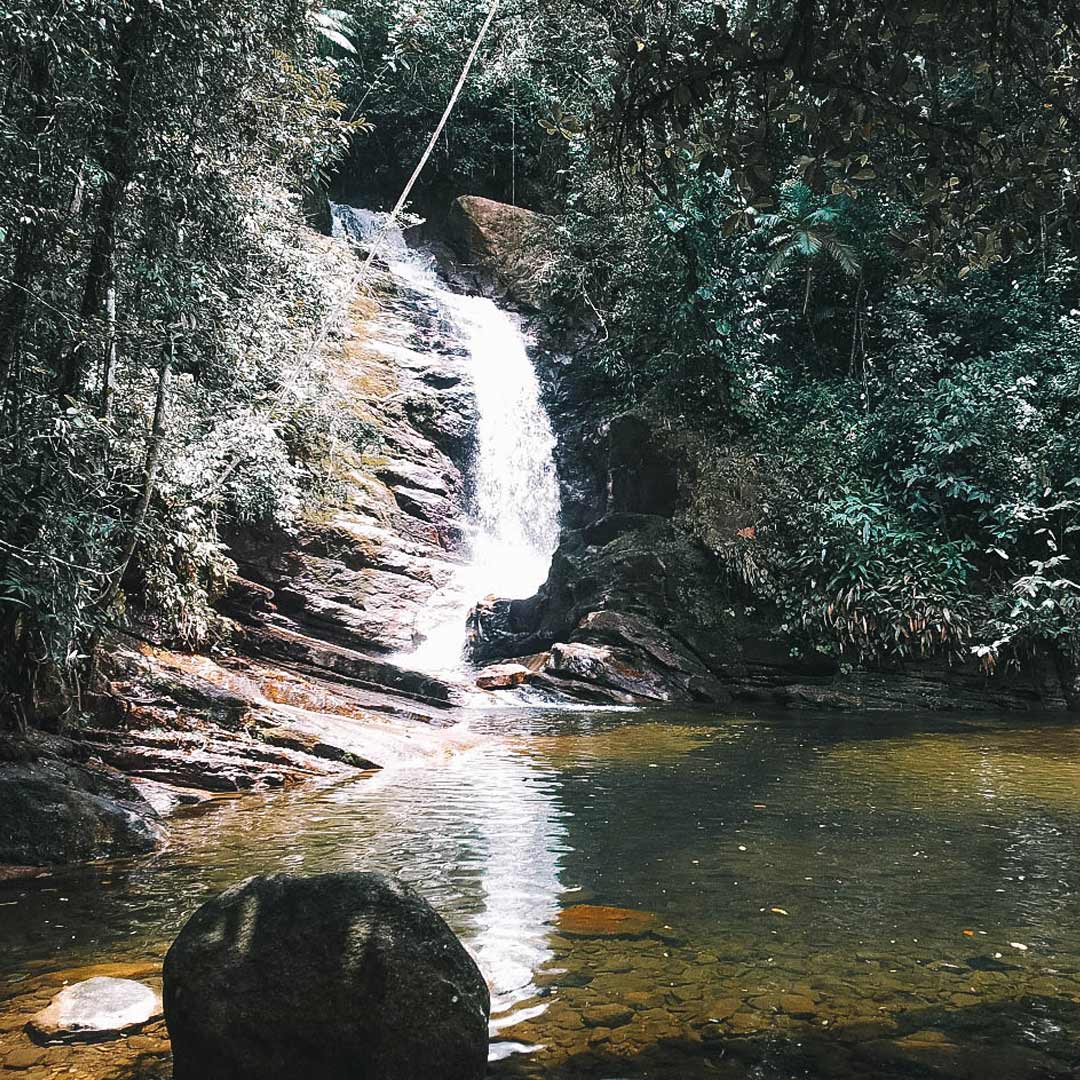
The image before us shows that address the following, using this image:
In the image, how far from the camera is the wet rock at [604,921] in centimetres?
416

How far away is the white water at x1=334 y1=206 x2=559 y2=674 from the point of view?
15.9 m

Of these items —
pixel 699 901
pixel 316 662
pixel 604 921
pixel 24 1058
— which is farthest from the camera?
pixel 316 662

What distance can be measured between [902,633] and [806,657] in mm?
1561

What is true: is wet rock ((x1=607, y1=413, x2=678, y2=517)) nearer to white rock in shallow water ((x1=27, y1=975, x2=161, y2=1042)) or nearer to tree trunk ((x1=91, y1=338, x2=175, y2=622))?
tree trunk ((x1=91, y1=338, x2=175, y2=622))

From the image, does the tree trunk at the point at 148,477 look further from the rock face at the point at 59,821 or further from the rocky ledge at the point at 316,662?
the rock face at the point at 59,821

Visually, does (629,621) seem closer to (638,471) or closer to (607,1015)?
(638,471)

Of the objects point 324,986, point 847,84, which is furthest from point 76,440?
point 847,84

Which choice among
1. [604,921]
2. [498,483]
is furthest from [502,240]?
[604,921]

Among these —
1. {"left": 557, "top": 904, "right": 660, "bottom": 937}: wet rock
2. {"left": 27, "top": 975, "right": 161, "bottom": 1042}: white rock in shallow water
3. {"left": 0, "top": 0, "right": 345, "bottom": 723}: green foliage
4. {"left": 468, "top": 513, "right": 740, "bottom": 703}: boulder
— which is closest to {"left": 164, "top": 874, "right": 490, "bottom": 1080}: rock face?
{"left": 27, "top": 975, "right": 161, "bottom": 1042}: white rock in shallow water

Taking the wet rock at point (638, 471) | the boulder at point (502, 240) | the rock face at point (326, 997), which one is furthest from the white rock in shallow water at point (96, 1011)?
the boulder at point (502, 240)

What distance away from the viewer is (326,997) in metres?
2.76

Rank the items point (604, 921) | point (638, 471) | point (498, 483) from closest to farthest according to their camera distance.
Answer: point (604, 921), point (638, 471), point (498, 483)

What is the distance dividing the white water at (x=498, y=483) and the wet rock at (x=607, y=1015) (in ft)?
37.3

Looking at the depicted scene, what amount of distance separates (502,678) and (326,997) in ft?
35.6
